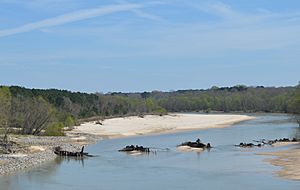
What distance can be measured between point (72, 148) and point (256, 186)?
29.4 metres

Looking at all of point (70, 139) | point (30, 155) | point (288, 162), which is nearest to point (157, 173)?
point (288, 162)

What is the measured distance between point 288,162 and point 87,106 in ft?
288

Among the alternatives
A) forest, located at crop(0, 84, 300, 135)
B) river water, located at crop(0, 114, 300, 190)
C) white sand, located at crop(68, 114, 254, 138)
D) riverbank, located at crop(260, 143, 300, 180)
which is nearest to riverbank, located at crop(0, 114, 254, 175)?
white sand, located at crop(68, 114, 254, 138)

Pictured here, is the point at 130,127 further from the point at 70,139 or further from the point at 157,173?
the point at 157,173

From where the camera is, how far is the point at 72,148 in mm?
57062

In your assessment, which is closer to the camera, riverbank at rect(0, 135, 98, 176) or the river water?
the river water

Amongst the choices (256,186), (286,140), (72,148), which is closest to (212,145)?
(286,140)

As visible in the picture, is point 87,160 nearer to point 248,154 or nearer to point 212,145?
point 248,154

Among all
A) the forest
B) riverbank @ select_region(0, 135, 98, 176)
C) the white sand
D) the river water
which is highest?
the forest

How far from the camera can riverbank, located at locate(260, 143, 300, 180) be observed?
1393 inches

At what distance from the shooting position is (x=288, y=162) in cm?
4191

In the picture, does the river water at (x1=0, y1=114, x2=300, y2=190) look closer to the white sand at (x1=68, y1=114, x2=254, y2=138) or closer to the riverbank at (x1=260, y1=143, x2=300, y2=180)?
the riverbank at (x1=260, y1=143, x2=300, y2=180)

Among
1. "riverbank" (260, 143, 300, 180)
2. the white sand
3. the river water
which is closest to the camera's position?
the river water

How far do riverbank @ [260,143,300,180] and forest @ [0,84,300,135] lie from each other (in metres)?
25.3
